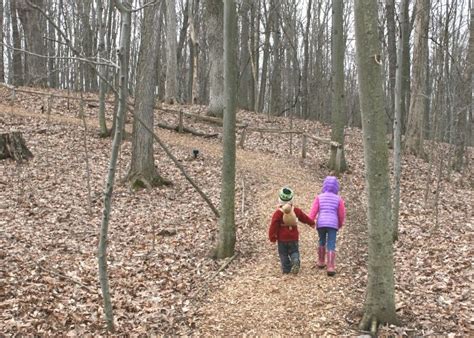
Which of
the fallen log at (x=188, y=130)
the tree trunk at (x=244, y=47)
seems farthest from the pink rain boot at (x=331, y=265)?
the tree trunk at (x=244, y=47)

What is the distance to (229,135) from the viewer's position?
24.8ft

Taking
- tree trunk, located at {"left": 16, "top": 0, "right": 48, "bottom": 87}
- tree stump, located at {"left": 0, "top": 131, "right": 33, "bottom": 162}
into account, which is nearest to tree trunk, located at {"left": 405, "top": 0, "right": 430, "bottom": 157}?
tree stump, located at {"left": 0, "top": 131, "right": 33, "bottom": 162}

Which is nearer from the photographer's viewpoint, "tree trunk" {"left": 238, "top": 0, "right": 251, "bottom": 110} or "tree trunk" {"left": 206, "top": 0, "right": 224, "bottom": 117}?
"tree trunk" {"left": 206, "top": 0, "right": 224, "bottom": 117}

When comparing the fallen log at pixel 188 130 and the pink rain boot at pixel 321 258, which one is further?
the fallen log at pixel 188 130

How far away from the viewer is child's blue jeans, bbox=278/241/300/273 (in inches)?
278

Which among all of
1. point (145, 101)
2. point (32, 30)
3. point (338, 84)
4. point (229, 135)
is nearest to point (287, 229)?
point (229, 135)

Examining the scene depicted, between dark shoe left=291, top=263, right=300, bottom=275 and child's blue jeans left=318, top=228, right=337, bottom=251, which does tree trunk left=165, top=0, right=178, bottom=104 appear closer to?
child's blue jeans left=318, top=228, right=337, bottom=251

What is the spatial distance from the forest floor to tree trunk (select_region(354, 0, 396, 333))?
0.40 m

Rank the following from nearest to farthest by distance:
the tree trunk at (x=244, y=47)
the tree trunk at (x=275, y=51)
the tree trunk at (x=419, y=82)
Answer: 1. the tree trunk at (x=419, y=82)
2. the tree trunk at (x=244, y=47)
3. the tree trunk at (x=275, y=51)

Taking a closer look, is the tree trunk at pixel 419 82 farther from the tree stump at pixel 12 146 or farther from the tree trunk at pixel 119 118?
the tree trunk at pixel 119 118

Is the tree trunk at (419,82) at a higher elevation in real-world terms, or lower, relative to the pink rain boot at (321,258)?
higher

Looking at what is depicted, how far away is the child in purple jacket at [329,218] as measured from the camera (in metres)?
6.95

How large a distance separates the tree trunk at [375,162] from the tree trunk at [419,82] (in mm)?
12132

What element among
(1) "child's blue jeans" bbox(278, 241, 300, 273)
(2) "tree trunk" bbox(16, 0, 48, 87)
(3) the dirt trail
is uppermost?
(2) "tree trunk" bbox(16, 0, 48, 87)
